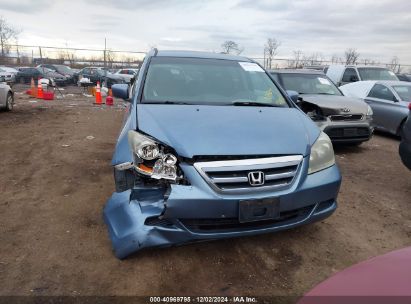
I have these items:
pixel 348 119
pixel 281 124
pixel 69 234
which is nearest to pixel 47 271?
pixel 69 234

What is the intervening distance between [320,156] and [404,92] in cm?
723

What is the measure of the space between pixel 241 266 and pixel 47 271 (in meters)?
1.51

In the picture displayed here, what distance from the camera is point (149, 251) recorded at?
2.99 meters

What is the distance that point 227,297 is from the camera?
248cm

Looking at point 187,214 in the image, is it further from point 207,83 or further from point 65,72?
point 65,72

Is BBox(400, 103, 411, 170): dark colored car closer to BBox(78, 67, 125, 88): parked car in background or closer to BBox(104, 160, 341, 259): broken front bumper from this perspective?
BBox(104, 160, 341, 259): broken front bumper

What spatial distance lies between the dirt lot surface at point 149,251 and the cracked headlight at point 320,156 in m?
0.77

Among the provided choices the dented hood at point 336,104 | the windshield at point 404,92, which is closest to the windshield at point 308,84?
the dented hood at point 336,104

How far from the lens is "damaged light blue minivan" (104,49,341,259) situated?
2.57 meters

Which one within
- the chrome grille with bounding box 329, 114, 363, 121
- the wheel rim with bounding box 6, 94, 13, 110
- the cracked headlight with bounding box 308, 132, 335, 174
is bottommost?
the wheel rim with bounding box 6, 94, 13, 110

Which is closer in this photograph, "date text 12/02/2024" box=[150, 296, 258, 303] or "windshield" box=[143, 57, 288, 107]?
"date text 12/02/2024" box=[150, 296, 258, 303]

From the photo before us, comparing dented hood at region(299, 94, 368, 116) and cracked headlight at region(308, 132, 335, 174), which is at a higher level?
cracked headlight at region(308, 132, 335, 174)

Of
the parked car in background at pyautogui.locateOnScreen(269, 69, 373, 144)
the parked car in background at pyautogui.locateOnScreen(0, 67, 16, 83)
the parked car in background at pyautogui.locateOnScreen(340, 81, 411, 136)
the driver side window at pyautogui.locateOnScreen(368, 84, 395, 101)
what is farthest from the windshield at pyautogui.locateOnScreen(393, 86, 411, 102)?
the parked car in background at pyautogui.locateOnScreen(0, 67, 16, 83)

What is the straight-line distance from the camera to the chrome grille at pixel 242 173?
261 cm
